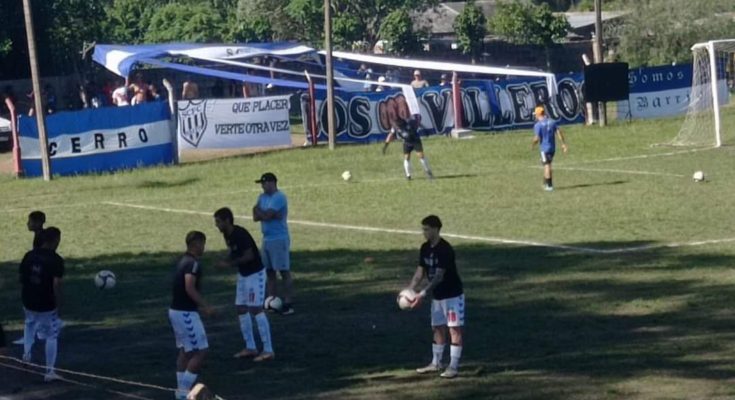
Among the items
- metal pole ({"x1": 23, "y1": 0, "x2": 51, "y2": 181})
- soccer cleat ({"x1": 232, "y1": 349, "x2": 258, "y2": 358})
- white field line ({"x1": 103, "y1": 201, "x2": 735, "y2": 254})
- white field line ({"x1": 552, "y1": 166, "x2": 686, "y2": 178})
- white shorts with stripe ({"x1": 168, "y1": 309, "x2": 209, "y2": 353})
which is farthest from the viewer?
metal pole ({"x1": 23, "y1": 0, "x2": 51, "y2": 181})

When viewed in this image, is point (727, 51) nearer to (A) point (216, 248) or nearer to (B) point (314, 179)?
(B) point (314, 179)

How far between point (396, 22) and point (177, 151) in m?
34.2

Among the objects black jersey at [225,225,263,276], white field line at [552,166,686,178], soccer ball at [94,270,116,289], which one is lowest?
soccer ball at [94,270,116,289]

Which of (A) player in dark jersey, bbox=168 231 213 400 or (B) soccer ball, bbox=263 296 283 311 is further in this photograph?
(B) soccer ball, bbox=263 296 283 311

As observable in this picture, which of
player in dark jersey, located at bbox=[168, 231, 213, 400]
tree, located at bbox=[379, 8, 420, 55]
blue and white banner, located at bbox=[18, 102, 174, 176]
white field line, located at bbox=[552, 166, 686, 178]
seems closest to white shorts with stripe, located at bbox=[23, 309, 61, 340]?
player in dark jersey, located at bbox=[168, 231, 213, 400]

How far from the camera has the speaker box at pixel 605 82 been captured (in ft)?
142

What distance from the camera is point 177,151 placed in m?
37.5

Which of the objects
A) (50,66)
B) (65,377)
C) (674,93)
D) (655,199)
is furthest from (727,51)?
(65,377)

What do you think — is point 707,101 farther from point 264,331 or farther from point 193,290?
point 193,290

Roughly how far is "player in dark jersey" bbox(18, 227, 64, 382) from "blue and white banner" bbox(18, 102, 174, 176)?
21.6m

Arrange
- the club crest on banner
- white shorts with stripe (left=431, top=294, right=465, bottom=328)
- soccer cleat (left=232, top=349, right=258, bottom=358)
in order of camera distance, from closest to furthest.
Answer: white shorts with stripe (left=431, top=294, right=465, bottom=328) → soccer cleat (left=232, top=349, right=258, bottom=358) → the club crest on banner

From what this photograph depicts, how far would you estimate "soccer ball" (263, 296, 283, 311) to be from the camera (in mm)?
16844

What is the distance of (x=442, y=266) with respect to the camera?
13.2m

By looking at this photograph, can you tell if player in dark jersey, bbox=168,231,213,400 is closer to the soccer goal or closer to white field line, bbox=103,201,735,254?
white field line, bbox=103,201,735,254
